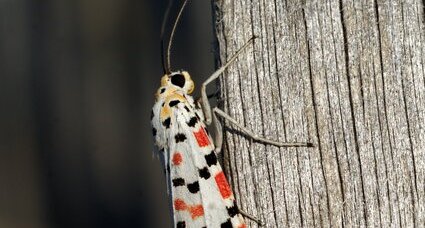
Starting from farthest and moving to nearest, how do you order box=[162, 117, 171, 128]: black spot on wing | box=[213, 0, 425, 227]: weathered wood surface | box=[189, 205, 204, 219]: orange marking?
box=[162, 117, 171, 128]: black spot on wing, box=[189, 205, 204, 219]: orange marking, box=[213, 0, 425, 227]: weathered wood surface

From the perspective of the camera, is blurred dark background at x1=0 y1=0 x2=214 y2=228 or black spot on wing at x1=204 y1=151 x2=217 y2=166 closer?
black spot on wing at x1=204 y1=151 x2=217 y2=166

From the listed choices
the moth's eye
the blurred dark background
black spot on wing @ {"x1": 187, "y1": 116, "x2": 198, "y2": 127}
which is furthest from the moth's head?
the blurred dark background

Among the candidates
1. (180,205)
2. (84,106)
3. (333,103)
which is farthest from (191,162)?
(84,106)

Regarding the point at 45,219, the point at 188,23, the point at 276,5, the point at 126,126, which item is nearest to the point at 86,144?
the point at 126,126

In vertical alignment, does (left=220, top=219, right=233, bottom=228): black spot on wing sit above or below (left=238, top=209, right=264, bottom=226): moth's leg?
below

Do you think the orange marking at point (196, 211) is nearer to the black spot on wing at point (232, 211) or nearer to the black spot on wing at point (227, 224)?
the black spot on wing at point (227, 224)

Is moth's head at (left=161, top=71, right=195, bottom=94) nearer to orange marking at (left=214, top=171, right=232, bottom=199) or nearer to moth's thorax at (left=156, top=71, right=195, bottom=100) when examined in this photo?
moth's thorax at (left=156, top=71, right=195, bottom=100)

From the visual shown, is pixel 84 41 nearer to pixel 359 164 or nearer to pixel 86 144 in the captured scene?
pixel 86 144
